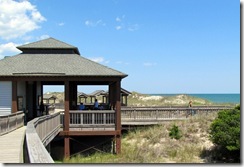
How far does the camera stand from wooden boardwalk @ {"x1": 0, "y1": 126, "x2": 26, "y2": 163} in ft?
33.2

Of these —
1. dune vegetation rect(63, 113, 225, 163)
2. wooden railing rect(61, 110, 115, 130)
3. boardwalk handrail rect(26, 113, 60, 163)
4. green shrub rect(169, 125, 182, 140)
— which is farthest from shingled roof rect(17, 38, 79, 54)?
green shrub rect(169, 125, 182, 140)

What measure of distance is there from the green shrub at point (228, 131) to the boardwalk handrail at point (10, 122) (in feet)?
35.6

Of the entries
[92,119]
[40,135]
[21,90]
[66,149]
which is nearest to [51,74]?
[92,119]

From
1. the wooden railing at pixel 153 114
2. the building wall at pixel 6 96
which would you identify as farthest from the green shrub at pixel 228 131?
the building wall at pixel 6 96

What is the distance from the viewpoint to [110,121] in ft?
62.8

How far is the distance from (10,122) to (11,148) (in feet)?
14.7

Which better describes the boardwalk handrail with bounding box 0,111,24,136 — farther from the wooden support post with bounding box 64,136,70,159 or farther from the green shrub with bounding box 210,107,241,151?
the green shrub with bounding box 210,107,241,151

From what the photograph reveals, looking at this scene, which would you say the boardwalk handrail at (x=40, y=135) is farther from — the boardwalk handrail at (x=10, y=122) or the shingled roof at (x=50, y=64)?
the shingled roof at (x=50, y=64)

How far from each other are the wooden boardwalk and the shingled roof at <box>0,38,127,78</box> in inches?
210

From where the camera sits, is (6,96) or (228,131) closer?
(228,131)

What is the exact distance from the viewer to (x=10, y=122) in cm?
1579

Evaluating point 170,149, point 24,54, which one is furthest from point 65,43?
point 170,149

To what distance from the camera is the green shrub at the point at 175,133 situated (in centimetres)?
2106

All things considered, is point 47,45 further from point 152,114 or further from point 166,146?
point 166,146
